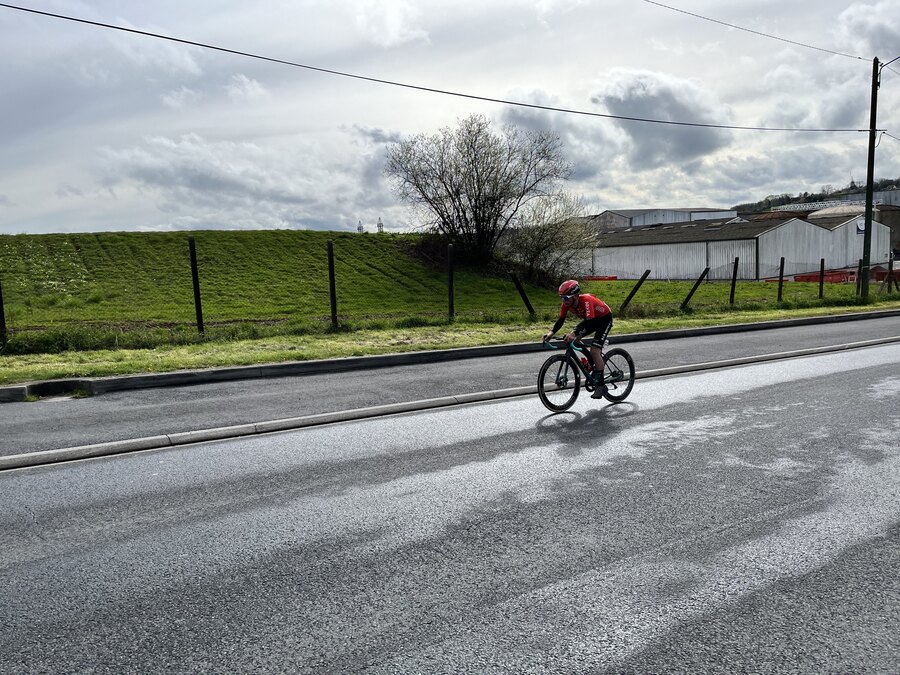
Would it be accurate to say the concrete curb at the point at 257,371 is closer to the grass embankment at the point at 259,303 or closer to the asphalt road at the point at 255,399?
the asphalt road at the point at 255,399

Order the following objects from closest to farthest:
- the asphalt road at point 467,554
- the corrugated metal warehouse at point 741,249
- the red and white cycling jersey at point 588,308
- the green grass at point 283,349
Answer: the asphalt road at point 467,554, the red and white cycling jersey at point 588,308, the green grass at point 283,349, the corrugated metal warehouse at point 741,249

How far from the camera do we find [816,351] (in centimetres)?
1304

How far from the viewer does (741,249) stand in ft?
160

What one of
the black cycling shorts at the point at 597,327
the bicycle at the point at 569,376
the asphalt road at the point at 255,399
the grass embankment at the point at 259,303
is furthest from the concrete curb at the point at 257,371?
the black cycling shorts at the point at 597,327

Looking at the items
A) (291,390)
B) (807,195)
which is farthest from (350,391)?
(807,195)

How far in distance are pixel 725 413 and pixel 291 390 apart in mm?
5821

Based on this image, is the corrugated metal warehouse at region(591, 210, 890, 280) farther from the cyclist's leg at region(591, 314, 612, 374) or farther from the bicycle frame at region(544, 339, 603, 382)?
the bicycle frame at region(544, 339, 603, 382)

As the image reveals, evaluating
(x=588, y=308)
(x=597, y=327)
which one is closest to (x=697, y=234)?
(x=597, y=327)

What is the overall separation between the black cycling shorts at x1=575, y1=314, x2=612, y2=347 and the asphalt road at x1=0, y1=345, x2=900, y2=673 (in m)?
1.78

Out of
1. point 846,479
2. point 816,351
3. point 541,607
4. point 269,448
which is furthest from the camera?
point 816,351

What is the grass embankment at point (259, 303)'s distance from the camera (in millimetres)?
13195

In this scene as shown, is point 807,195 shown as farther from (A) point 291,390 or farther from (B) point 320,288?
(A) point 291,390

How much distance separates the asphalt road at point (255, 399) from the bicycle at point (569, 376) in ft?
4.79

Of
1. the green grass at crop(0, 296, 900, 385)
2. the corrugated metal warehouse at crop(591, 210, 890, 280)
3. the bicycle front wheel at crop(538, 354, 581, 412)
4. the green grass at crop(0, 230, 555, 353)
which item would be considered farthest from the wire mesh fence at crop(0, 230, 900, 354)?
the bicycle front wheel at crop(538, 354, 581, 412)
